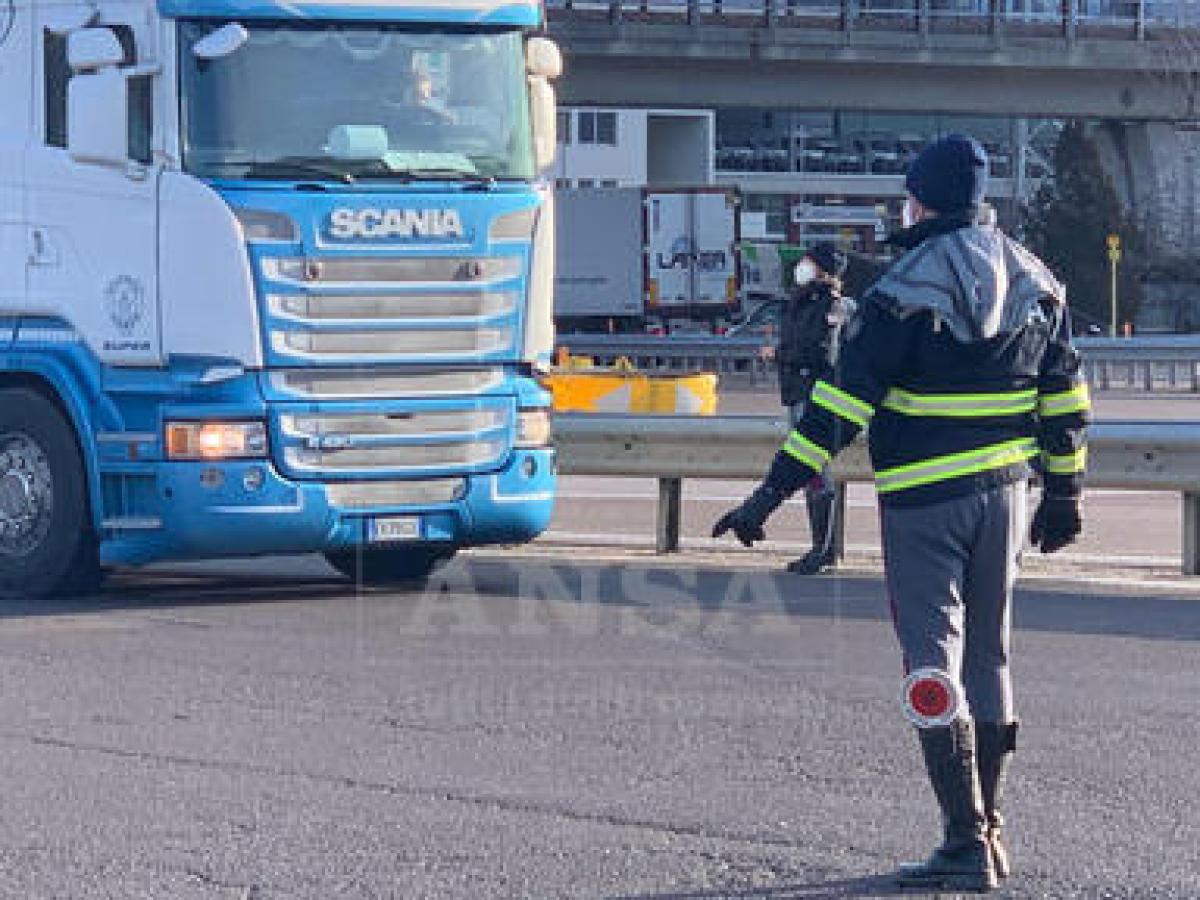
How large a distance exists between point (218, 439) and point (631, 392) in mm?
12735

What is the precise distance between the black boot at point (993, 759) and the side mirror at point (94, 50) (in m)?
6.26

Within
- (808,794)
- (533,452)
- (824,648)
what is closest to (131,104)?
(533,452)

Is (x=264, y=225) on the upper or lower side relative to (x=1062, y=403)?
upper

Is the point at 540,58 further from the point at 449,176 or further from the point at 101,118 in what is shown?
the point at 101,118

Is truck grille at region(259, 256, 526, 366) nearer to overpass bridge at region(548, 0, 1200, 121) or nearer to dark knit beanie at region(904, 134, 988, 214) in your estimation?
dark knit beanie at region(904, 134, 988, 214)

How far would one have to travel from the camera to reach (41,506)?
456 inches

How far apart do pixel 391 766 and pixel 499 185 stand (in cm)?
440

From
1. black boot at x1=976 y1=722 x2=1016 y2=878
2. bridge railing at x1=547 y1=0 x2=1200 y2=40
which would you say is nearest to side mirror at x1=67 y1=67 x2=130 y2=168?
black boot at x1=976 y1=722 x2=1016 y2=878

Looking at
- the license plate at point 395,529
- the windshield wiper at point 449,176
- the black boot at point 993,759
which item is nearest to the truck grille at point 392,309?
the windshield wiper at point 449,176

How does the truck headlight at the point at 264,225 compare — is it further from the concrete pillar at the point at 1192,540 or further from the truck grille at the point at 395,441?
the concrete pillar at the point at 1192,540

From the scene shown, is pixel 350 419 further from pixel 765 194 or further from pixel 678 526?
pixel 765 194

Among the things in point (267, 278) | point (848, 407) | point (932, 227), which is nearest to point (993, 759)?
point (848, 407)

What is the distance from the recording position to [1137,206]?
60.3 m

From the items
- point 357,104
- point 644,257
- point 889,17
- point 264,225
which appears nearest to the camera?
point 264,225
